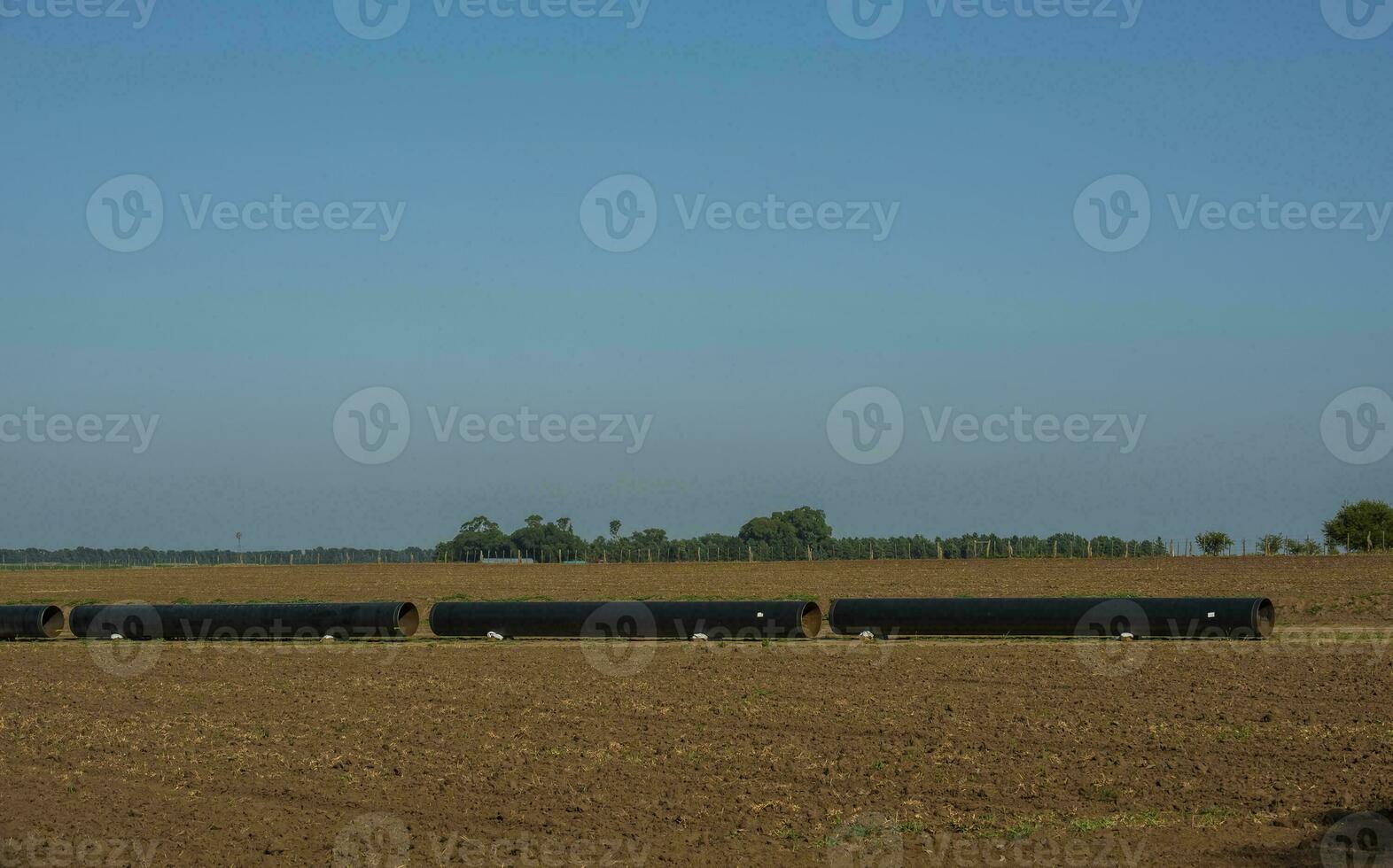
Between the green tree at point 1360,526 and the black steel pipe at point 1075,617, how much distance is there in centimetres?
7893

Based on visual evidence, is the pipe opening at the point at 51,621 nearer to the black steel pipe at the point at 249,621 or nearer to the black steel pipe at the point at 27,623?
the black steel pipe at the point at 27,623

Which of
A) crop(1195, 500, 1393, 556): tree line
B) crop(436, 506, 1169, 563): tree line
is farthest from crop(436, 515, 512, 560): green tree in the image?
crop(1195, 500, 1393, 556): tree line

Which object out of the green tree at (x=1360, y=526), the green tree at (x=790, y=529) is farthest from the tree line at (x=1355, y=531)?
the green tree at (x=790, y=529)

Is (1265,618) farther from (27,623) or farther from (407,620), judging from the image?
(27,623)

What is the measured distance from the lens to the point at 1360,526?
98.3 meters

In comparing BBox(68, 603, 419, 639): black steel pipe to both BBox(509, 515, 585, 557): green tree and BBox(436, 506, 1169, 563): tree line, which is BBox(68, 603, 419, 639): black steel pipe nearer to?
BBox(436, 506, 1169, 563): tree line

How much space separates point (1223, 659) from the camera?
2158cm

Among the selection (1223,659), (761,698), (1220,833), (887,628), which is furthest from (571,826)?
(887,628)

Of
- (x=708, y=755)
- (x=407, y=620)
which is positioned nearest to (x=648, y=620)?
(x=407, y=620)

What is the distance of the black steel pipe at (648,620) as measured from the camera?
26859mm

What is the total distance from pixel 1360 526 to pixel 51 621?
8997 centimetres

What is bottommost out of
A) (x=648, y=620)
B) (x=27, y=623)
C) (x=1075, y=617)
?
(x=27, y=623)

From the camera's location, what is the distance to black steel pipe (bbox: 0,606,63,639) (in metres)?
31.6

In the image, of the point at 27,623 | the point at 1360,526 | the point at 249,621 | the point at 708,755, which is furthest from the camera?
the point at 1360,526
